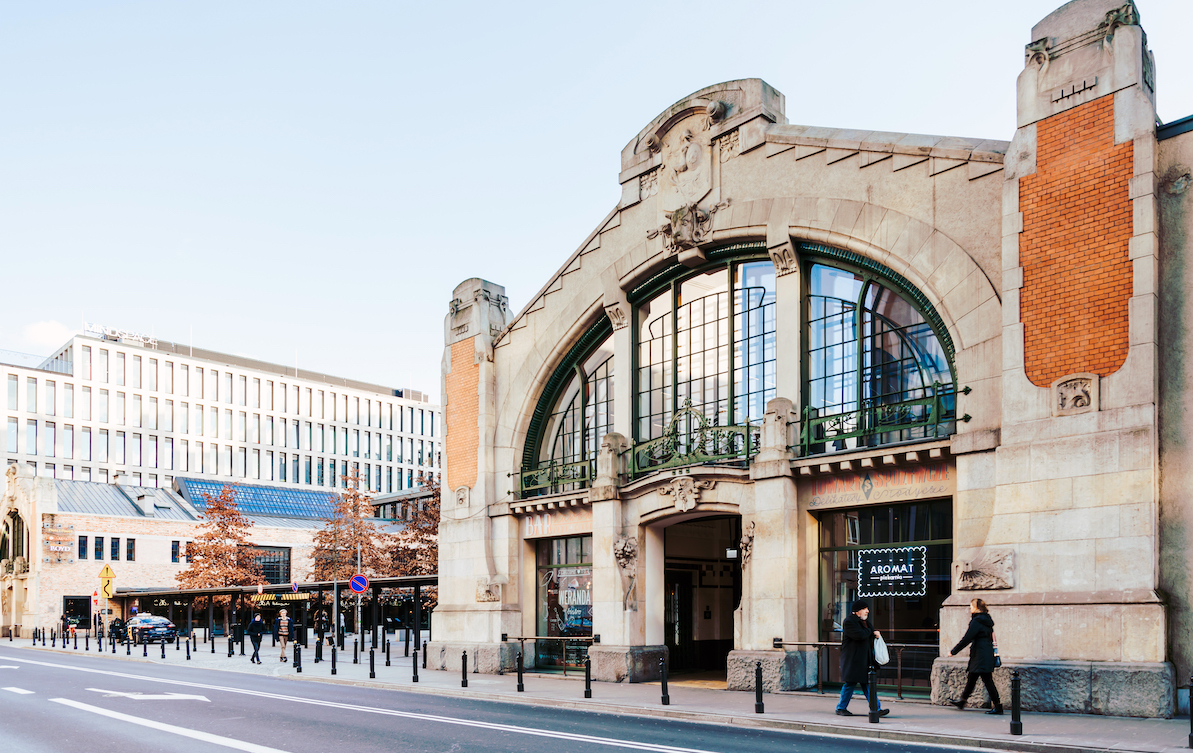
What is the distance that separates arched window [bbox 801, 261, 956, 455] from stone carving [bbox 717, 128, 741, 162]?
3183mm

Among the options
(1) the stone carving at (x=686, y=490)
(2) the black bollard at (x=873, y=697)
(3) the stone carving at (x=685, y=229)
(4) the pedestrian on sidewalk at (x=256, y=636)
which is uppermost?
(3) the stone carving at (x=685, y=229)

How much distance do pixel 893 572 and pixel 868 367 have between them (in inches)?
153

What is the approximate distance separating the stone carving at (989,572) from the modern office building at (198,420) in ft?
224

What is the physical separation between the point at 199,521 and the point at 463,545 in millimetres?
54200

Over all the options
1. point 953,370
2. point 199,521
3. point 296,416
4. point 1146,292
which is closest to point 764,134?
point 953,370

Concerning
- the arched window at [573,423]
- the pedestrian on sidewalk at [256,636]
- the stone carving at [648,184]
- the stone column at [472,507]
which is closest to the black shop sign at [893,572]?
the arched window at [573,423]

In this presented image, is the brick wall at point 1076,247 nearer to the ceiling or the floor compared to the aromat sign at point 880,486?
nearer to the ceiling

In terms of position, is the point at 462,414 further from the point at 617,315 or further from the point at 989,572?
the point at 989,572

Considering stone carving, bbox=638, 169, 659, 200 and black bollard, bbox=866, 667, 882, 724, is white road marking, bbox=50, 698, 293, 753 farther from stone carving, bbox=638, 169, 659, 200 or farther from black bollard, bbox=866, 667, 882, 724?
stone carving, bbox=638, 169, 659, 200

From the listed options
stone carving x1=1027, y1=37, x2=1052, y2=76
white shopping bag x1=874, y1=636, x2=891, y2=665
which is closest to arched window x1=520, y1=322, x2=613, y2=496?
white shopping bag x1=874, y1=636, x2=891, y2=665

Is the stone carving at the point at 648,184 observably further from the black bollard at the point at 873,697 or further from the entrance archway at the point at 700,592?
the black bollard at the point at 873,697

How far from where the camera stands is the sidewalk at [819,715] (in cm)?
1203

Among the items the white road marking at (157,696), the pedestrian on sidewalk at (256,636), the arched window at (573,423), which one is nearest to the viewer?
the white road marking at (157,696)

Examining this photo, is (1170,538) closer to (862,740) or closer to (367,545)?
(862,740)
